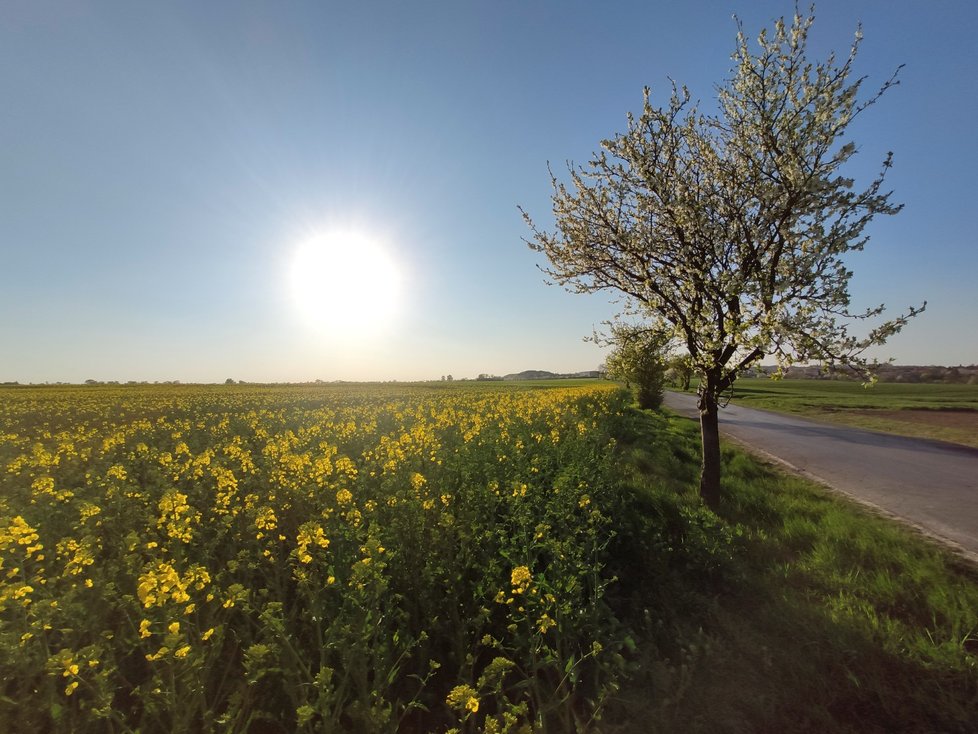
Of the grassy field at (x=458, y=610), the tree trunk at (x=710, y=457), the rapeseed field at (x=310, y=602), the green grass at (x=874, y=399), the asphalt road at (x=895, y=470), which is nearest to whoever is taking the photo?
the rapeseed field at (x=310, y=602)

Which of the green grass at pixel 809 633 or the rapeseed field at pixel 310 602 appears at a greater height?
the rapeseed field at pixel 310 602

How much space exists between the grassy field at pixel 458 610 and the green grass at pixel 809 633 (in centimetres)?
2

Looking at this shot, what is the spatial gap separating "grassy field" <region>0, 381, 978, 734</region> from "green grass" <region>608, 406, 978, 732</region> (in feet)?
0.07

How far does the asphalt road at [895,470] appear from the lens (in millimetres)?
7262

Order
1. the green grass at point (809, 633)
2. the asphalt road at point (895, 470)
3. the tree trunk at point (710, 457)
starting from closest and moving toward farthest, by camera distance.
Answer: the green grass at point (809, 633) < the asphalt road at point (895, 470) < the tree trunk at point (710, 457)

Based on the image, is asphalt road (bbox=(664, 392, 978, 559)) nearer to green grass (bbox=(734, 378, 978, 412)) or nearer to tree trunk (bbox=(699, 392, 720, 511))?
tree trunk (bbox=(699, 392, 720, 511))

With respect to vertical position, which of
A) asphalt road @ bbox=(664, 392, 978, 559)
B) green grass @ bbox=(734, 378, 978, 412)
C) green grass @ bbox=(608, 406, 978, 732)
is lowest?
green grass @ bbox=(608, 406, 978, 732)

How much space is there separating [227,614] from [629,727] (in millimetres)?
3306

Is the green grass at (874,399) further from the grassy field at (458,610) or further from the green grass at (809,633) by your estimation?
the grassy field at (458,610)

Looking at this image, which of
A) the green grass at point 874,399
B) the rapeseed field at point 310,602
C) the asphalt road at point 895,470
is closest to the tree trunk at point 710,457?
the rapeseed field at point 310,602

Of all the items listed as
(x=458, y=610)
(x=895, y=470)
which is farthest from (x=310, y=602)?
(x=895, y=470)

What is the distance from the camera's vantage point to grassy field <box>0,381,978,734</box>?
2.92 m

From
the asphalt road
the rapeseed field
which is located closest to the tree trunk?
the rapeseed field

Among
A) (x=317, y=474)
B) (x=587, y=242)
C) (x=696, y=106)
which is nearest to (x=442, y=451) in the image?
(x=317, y=474)
